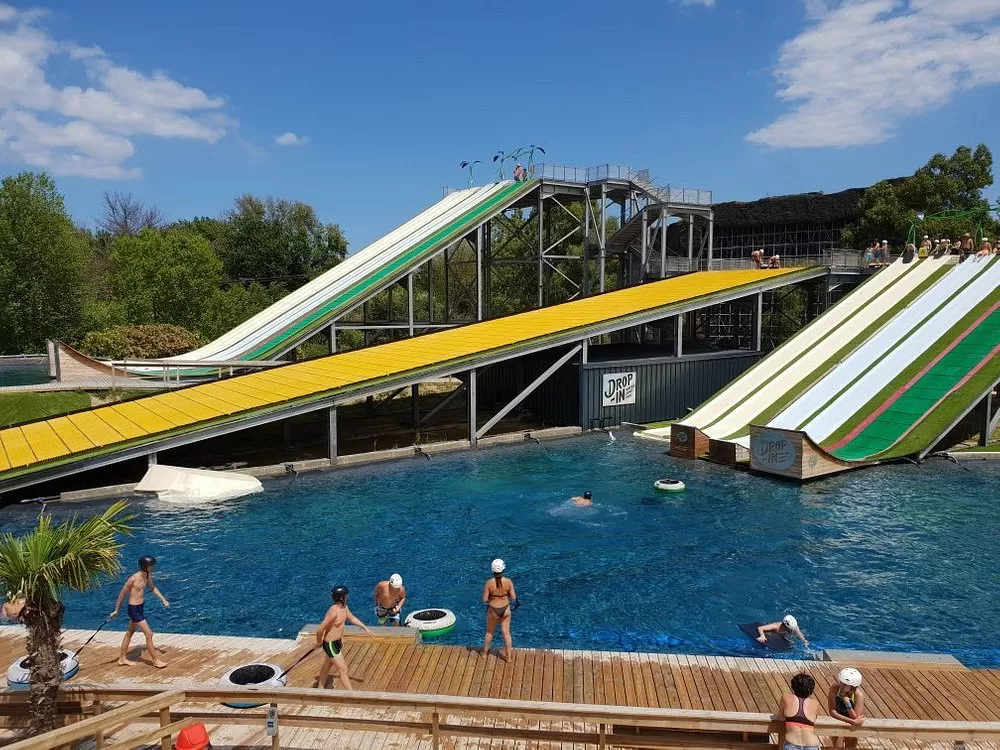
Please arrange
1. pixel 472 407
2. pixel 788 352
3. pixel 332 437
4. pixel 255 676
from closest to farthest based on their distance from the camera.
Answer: pixel 255 676 < pixel 332 437 < pixel 472 407 < pixel 788 352

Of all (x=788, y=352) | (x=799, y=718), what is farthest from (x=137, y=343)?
(x=799, y=718)

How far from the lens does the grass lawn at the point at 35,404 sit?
25859 mm

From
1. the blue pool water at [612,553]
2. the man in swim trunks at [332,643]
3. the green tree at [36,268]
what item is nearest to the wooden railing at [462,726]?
the man in swim trunks at [332,643]

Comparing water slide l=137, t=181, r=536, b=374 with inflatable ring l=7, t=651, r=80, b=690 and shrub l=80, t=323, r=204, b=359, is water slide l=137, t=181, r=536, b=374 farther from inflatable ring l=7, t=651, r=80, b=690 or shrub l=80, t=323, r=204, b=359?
inflatable ring l=7, t=651, r=80, b=690

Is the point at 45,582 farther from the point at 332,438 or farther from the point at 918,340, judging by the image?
the point at 918,340

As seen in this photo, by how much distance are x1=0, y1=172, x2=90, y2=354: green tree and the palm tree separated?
1565 inches

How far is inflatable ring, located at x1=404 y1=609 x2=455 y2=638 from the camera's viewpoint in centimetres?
1127

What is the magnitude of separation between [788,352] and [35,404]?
93.2ft

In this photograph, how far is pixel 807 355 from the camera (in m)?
27.6

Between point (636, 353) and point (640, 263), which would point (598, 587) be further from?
point (640, 263)

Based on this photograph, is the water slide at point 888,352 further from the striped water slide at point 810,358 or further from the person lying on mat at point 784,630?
the person lying on mat at point 784,630

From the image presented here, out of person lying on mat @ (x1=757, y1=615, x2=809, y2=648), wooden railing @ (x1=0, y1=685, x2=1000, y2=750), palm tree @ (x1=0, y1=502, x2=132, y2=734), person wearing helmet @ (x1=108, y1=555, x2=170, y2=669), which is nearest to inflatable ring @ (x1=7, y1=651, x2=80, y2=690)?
person wearing helmet @ (x1=108, y1=555, x2=170, y2=669)

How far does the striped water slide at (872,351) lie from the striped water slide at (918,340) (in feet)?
0.11

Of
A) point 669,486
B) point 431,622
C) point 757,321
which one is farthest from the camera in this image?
point 757,321
